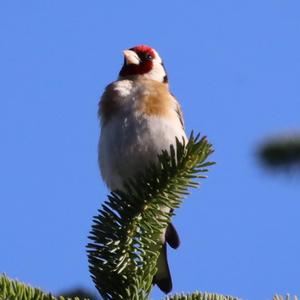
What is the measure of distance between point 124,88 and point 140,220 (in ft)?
5.58

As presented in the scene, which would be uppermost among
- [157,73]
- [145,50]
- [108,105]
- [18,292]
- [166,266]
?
[145,50]

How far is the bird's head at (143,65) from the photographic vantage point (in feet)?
12.7

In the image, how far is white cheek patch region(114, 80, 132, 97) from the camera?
3.32 meters

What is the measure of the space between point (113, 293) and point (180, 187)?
1.10 feet

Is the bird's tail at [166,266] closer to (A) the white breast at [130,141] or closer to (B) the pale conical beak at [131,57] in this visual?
(A) the white breast at [130,141]

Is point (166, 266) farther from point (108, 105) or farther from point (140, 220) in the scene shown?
point (108, 105)

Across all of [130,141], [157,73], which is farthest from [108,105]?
[157,73]

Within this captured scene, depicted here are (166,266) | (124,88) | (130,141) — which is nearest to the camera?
(166,266)

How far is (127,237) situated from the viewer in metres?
1.73

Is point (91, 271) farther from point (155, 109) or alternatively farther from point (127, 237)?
point (155, 109)

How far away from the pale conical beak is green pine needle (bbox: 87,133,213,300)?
2.14m

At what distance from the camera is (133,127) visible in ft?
10.1

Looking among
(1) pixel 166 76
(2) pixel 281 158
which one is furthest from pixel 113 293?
(1) pixel 166 76

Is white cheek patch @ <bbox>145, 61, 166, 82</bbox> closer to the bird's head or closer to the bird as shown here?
the bird's head
